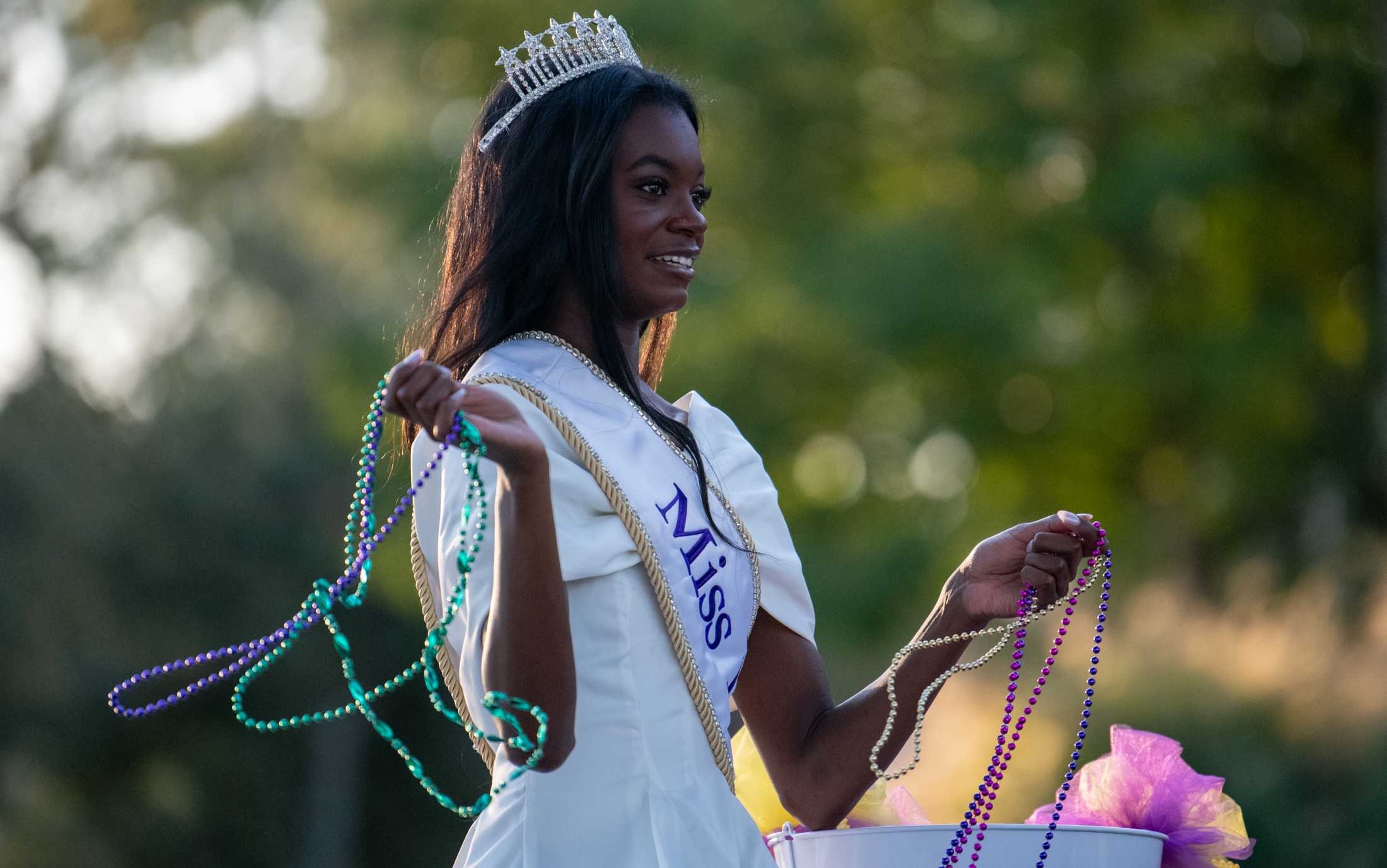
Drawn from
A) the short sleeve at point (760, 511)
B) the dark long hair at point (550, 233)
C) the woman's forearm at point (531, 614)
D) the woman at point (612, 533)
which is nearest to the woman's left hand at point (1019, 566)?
the woman at point (612, 533)

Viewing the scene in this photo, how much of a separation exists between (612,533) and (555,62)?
2.47 ft

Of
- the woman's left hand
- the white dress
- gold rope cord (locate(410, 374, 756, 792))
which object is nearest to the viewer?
the white dress

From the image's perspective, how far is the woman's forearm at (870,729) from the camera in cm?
250

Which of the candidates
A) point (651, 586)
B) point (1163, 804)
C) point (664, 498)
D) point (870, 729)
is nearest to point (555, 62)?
point (664, 498)

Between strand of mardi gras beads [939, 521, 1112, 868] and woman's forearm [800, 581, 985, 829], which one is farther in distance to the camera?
woman's forearm [800, 581, 985, 829]

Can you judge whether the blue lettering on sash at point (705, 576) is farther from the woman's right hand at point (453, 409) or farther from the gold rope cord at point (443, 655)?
the woman's right hand at point (453, 409)

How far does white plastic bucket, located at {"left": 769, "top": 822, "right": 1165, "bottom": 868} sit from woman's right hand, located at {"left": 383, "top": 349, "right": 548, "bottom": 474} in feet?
2.14

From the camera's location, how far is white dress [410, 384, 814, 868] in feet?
6.83

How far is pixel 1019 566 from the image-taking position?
2445 millimetres

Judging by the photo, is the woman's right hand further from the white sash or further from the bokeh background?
the bokeh background

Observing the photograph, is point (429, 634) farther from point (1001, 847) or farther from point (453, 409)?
point (1001, 847)

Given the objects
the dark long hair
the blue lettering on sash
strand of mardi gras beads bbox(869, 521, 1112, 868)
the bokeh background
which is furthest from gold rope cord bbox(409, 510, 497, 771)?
the bokeh background

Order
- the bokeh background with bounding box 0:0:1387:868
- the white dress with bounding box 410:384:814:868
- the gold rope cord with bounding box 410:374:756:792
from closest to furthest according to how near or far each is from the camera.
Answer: the white dress with bounding box 410:384:814:868
the gold rope cord with bounding box 410:374:756:792
the bokeh background with bounding box 0:0:1387:868

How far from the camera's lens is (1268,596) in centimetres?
772
